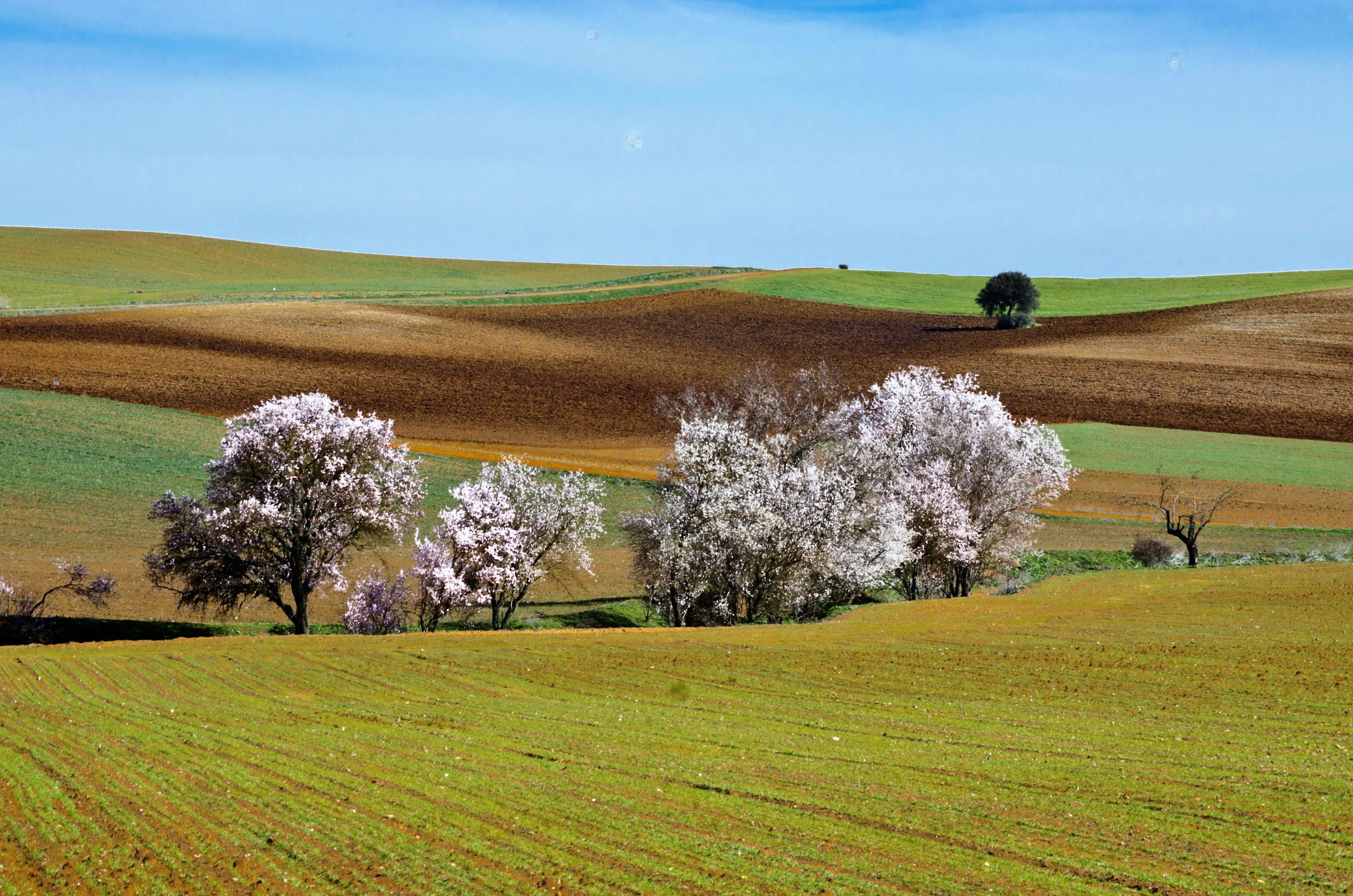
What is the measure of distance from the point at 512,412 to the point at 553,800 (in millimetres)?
70563

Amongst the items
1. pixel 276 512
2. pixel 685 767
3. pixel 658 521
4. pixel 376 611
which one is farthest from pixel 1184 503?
pixel 685 767

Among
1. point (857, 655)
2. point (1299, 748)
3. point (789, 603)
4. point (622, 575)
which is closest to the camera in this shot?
point (1299, 748)

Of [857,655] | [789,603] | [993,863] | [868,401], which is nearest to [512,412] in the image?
[868,401]

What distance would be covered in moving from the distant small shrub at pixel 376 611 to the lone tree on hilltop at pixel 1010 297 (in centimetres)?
9586

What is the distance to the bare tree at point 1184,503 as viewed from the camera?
5881cm

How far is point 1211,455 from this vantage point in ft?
243

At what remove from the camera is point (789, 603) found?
4341cm

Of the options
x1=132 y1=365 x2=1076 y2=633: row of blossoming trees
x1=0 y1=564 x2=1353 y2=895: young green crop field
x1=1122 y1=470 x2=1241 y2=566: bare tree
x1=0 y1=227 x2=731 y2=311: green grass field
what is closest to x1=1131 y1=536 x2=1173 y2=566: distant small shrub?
x1=1122 y1=470 x2=1241 y2=566: bare tree

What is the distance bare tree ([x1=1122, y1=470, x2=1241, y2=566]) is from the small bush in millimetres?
53889

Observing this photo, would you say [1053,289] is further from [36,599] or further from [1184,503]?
[36,599]

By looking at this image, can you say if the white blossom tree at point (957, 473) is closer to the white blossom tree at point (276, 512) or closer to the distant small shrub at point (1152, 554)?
the distant small shrub at point (1152, 554)

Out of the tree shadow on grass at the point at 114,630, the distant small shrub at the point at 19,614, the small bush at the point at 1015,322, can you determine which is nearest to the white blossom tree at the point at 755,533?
the tree shadow on grass at the point at 114,630

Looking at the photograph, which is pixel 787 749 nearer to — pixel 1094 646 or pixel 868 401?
pixel 1094 646

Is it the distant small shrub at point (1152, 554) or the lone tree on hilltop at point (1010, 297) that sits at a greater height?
the lone tree on hilltop at point (1010, 297)
